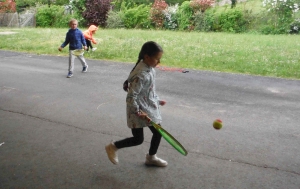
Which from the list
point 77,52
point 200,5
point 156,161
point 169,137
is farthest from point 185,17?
point 169,137

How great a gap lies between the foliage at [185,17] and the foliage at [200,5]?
0.29 meters

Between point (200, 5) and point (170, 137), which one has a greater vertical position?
point (200, 5)

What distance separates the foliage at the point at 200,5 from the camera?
71.8ft

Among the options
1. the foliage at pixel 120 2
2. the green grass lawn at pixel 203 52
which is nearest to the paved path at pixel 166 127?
the green grass lawn at pixel 203 52

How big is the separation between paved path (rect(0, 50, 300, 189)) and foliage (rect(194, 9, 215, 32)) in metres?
12.6

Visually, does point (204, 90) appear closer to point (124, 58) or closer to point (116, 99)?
point (116, 99)

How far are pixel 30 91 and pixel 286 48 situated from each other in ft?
33.0

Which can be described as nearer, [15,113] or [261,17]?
[15,113]

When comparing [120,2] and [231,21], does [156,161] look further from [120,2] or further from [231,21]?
[120,2]

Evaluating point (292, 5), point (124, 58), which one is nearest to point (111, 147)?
point (124, 58)

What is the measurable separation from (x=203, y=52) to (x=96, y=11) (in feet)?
42.8

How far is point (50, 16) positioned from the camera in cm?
2648

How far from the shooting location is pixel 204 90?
7.90 m

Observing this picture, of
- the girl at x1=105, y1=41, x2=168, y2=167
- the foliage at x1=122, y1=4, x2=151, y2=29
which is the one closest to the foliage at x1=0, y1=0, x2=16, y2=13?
the foliage at x1=122, y1=4, x2=151, y2=29
